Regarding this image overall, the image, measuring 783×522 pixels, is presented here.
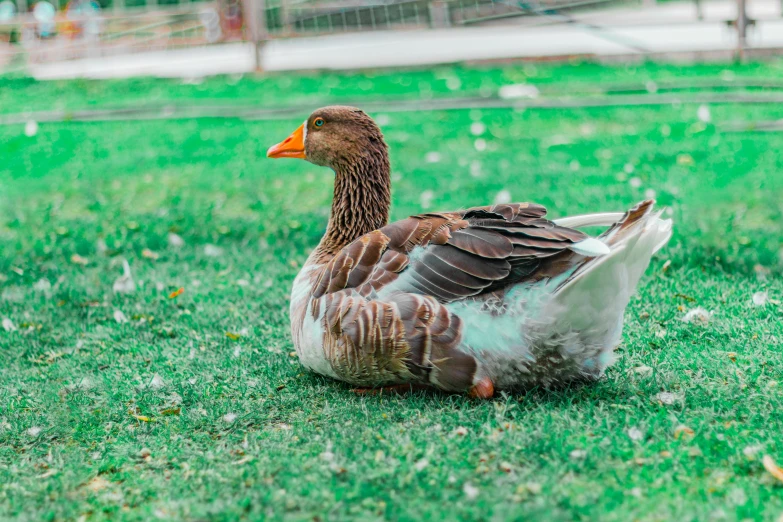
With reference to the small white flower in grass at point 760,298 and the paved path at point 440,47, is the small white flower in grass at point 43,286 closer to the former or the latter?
the small white flower in grass at point 760,298

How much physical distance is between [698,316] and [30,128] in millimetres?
8914

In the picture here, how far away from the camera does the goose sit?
313cm

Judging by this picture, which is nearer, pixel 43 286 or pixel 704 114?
pixel 43 286

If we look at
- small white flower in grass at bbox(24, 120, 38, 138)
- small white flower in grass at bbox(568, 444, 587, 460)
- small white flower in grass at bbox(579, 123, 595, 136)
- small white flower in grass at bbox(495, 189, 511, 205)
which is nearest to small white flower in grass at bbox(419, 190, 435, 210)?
small white flower in grass at bbox(495, 189, 511, 205)

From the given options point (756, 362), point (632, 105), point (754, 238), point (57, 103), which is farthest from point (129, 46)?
point (756, 362)

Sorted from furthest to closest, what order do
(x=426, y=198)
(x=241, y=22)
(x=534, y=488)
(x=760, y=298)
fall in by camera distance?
(x=241, y=22)
(x=426, y=198)
(x=760, y=298)
(x=534, y=488)

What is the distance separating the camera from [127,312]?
194 inches

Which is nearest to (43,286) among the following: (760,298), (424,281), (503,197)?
(424,281)

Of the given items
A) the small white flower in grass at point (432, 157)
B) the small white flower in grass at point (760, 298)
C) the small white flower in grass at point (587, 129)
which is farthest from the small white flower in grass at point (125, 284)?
the small white flower in grass at point (587, 129)

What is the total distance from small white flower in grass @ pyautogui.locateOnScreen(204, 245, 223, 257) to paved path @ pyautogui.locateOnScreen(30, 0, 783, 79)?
342 inches

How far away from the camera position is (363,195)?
407 centimetres

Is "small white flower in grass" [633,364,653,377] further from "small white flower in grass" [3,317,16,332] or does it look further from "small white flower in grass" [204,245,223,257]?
"small white flower in grass" [3,317,16,332]

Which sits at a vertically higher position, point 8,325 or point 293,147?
point 293,147

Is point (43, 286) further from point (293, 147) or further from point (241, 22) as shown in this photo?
point (241, 22)
